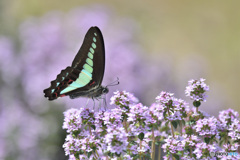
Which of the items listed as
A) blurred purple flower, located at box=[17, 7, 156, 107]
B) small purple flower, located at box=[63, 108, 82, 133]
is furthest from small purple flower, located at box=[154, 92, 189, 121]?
blurred purple flower, located at box=[17, 7, 156, 107]

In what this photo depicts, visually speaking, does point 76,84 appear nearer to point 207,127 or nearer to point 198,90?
point 198,90

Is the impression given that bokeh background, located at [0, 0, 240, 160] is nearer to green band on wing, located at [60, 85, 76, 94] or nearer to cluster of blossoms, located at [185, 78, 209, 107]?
green band on wing, located at [60, 85, 76, 94]

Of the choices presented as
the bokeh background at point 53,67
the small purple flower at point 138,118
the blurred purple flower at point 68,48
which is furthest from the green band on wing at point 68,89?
the blurred purple flower at point 68,48

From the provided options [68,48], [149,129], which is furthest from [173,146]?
[68,48]

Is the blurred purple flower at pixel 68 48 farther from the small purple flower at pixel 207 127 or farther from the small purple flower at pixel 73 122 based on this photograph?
the small purple flower at pixel 207 127

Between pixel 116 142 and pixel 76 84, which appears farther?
pixel 76 84

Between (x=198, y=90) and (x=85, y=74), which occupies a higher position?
(x=85, y=74)

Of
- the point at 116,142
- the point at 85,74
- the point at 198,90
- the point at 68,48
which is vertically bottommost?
the point at 116,142
